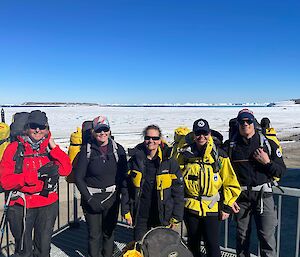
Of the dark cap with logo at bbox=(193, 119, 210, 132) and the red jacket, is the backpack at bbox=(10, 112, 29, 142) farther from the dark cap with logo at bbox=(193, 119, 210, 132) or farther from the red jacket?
the dark cap with logo at bbox=(193, 119, 210, 132)

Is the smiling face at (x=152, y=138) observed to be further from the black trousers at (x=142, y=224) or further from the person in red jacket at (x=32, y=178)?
the person in red jacket at (x=32, y=178)

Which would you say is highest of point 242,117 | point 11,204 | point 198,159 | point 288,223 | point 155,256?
point 242,117

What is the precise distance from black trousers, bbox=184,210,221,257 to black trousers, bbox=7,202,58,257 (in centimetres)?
157

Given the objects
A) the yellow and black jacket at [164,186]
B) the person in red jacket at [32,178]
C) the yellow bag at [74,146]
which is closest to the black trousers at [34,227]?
the person in red jacket at [32,178]

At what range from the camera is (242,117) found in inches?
131

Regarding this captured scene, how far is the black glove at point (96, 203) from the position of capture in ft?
11.6

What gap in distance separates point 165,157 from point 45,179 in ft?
4.36

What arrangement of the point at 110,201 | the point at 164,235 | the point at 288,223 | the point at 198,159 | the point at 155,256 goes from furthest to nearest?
1. the point at 288,223
2. the point at 110,201
3. the point at 198,159
4. the point at 164,235
5. the point at 155,256

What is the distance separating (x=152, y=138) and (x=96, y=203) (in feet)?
3.46

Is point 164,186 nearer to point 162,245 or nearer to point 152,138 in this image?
point 152,138

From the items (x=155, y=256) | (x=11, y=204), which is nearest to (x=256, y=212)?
(x=155, y=256)

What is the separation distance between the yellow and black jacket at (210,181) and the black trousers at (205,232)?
9cm

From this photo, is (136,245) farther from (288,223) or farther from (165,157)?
(288,223)

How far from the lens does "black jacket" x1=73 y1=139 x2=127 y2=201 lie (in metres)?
3.51
